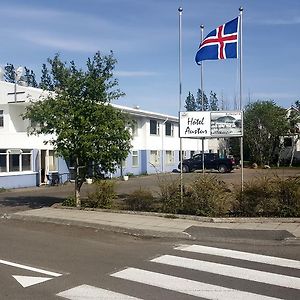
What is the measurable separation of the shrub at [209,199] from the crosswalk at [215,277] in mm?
4198

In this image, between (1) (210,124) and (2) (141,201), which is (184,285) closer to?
(2) (141,201)

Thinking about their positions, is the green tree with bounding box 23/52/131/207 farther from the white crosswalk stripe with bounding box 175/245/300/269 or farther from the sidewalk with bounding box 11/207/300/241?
the white crosswalk stripe with bounding box 175/245/300/269

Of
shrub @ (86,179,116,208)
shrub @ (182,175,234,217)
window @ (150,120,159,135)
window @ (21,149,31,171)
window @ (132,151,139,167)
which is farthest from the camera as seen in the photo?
window @ (150,120,159,135)

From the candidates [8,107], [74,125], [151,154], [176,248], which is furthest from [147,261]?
[151,154]

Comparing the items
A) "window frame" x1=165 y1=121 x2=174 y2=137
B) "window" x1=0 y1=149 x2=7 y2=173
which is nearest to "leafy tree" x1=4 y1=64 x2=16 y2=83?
"window frame" x1=165 y1=121 x2=174 y2=137

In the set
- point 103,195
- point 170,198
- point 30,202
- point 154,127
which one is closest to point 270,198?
point 170,198

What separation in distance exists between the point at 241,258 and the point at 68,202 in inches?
370

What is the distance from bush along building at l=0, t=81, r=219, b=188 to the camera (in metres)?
28.6

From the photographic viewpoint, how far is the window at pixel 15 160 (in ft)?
92.7

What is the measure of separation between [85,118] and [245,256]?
8.83m

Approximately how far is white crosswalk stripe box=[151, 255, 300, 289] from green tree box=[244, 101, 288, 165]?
45.7m

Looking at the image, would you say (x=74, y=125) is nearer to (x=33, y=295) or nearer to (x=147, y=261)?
(x=147, y=261)

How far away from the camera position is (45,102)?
16.7 metres

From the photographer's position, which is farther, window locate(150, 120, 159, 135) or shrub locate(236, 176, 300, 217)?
window locate(150, 120, 159, 135)
